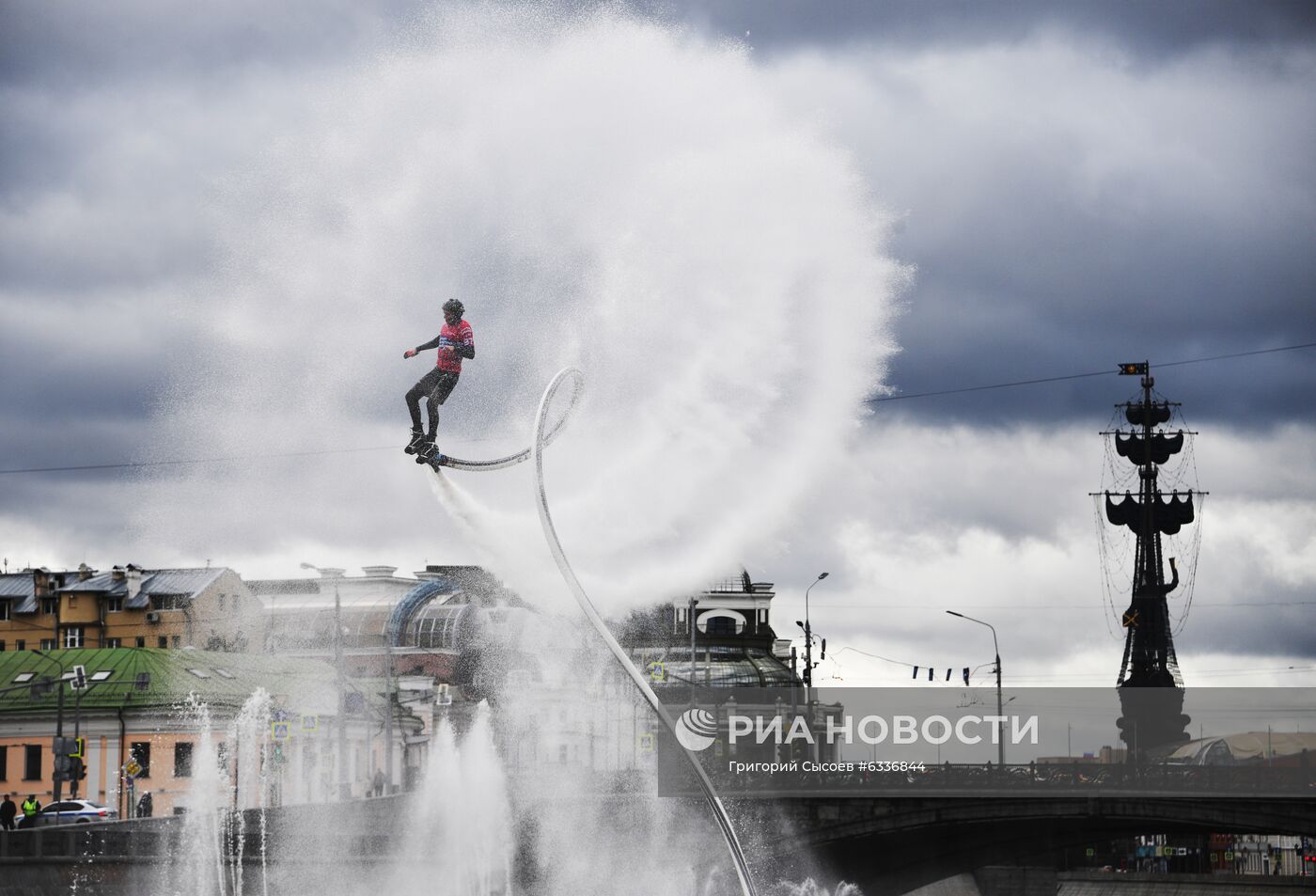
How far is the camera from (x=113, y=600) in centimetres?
12656

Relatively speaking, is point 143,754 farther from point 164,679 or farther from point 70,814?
point 70,814

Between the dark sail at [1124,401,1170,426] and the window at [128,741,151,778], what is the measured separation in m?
57.1

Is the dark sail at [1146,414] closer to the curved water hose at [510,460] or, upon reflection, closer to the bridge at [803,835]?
the bridge at [803,835]

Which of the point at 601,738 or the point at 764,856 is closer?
the point at 764,856

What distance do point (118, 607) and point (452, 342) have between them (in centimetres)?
9186

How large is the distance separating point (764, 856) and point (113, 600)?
77503 millimetres

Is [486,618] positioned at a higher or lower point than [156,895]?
higher

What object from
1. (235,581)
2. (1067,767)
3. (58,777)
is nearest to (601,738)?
(1067,767)

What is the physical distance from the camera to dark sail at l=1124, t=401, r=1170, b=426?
306 feet

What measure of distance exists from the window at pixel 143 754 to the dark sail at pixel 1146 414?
2248 inches

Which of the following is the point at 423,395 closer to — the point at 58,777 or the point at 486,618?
the point at 58,777

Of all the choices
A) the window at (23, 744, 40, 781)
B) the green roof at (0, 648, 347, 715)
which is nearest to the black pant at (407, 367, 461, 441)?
the green roof at (0, 648, 347, 715)

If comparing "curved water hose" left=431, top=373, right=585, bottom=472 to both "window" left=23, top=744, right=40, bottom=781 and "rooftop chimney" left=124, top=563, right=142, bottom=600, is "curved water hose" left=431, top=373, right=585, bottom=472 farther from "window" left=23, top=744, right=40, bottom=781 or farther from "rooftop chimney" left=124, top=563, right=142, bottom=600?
"rooftop chimney" left=124, top=563, right=142, bottom=600

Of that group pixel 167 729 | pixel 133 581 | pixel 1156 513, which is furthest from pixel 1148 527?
pixel 133 581
